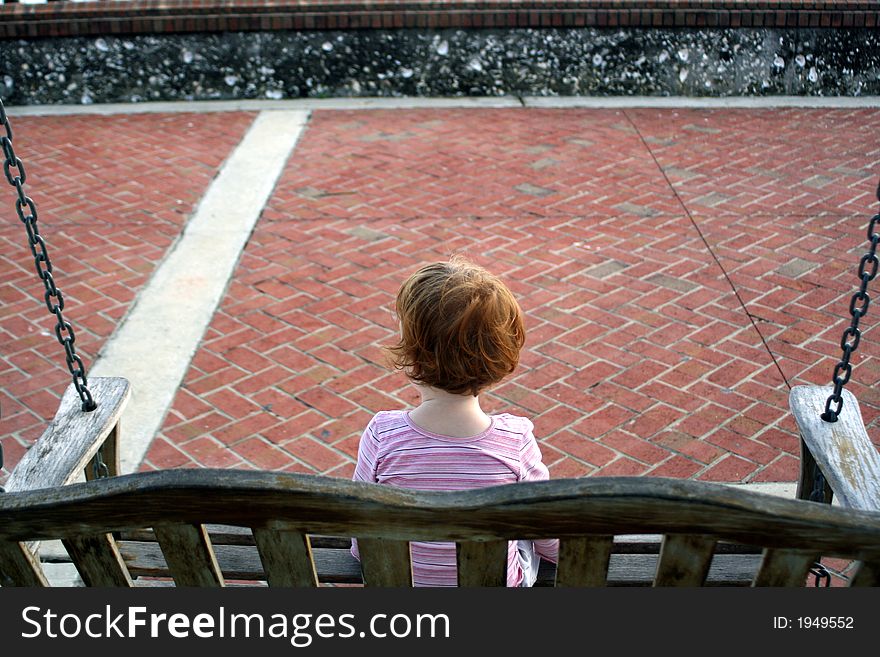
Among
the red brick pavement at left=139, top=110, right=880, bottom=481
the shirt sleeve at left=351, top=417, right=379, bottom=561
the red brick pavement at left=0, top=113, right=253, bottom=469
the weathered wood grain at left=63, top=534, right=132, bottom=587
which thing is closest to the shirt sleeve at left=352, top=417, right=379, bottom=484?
the shirt sleeve at left=351, top=417, right=379, bottom=561

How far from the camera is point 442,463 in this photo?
2064 millimetres

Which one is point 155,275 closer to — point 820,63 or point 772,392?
point 772,392

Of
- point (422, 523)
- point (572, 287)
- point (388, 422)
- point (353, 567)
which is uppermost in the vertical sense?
point (422, 523)

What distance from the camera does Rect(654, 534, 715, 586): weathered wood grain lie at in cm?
155

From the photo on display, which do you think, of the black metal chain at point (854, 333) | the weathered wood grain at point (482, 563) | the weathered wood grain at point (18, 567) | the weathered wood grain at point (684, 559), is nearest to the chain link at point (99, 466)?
the weathered wood grain at point (18, 567)

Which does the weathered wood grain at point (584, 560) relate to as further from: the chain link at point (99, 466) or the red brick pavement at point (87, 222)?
the red brick pavement at point (87, 222)

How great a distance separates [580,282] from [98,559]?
365cm

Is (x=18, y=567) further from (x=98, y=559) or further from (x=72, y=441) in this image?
(x=72, y=441)

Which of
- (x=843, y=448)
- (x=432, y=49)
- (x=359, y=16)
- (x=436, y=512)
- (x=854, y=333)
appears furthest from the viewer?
(x=432, y=49)

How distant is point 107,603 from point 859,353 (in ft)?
12.4

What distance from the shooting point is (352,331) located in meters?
4.61

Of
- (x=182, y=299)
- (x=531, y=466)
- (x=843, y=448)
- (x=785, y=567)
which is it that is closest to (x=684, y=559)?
(x=785, y=567)

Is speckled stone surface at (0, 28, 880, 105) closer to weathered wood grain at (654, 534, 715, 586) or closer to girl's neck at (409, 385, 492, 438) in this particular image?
girl's neck at (409, 385, 492, 438)

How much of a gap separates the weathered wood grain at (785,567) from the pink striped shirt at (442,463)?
62 cm
